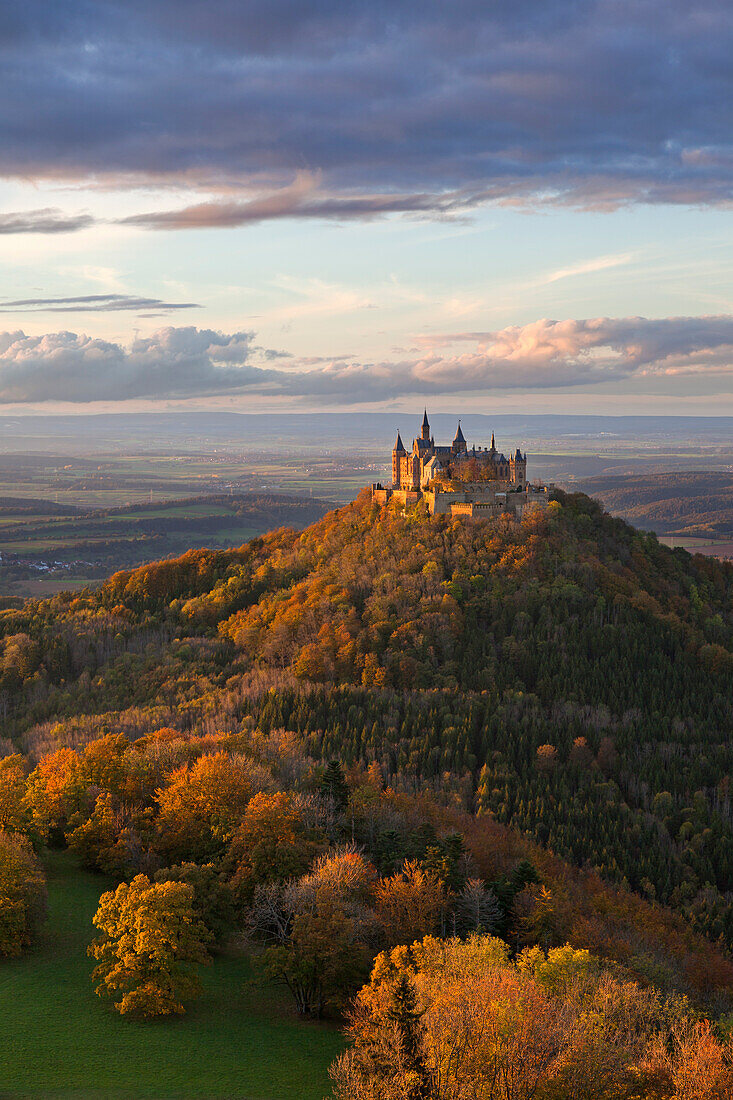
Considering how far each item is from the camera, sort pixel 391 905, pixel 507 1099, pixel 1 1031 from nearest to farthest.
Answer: pixel 507 1099 → pixel 1 1031 → pixel 391 905

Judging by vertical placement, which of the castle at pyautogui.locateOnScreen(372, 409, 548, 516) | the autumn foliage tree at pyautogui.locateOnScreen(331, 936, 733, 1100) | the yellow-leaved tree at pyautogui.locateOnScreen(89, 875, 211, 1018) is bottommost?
the yellow-leaved tree at pyautogui.locateOnScreen(89, 875, 211, 1018)

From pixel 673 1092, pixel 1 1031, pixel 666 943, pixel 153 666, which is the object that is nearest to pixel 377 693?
pixel 153 666

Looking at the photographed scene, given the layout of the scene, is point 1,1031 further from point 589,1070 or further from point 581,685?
point 581,685

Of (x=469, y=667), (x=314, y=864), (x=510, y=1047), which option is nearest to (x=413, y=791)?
(x=469, y=667)

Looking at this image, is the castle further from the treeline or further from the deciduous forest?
the treeline

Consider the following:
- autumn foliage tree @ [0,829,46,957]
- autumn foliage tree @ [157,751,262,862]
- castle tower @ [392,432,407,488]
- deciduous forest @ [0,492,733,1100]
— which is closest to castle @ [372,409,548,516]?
castle tower @ [392,432,407,488]

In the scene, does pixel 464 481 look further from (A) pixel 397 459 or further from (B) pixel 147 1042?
(B) pixel 147 1042

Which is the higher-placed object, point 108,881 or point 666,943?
point 108,881
